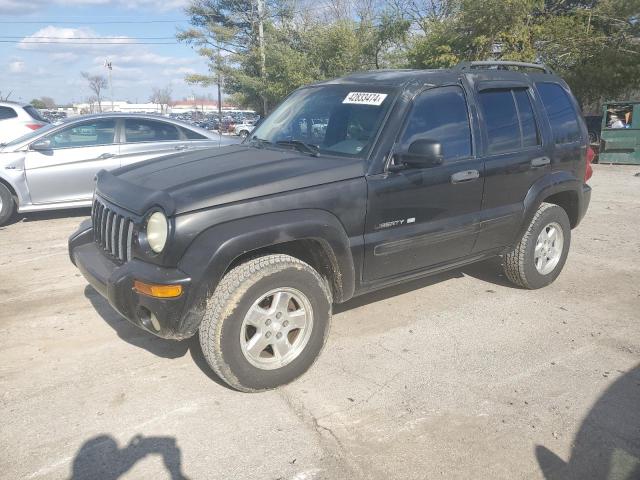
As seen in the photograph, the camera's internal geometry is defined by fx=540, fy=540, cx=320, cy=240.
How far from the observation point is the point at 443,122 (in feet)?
13.0

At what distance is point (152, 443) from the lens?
2.82 m

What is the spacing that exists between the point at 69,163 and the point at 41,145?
448mm

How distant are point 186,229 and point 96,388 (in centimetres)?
126

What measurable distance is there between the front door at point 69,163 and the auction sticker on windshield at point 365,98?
4.80 meters

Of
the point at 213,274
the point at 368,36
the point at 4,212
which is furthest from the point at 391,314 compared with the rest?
the point at 368,36

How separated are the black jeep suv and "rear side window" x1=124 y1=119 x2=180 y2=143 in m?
4.05

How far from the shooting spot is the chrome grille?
327cm

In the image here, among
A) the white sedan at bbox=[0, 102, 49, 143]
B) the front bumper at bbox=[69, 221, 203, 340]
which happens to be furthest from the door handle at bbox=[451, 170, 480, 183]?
the white sedan at bbox=[0, 102, 49, 143]

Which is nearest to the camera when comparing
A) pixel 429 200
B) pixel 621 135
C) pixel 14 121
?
pixel 429 200

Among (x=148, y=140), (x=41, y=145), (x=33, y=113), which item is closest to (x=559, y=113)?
(x=148, y=140)

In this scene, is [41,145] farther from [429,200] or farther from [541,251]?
[541,251]

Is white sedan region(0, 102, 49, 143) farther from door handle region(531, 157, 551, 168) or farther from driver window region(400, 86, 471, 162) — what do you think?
door handle region(531, 157, 551, 168)

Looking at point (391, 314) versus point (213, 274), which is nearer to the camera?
point (213, 274)

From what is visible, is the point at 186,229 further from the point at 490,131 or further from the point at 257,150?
the point at 490,131
